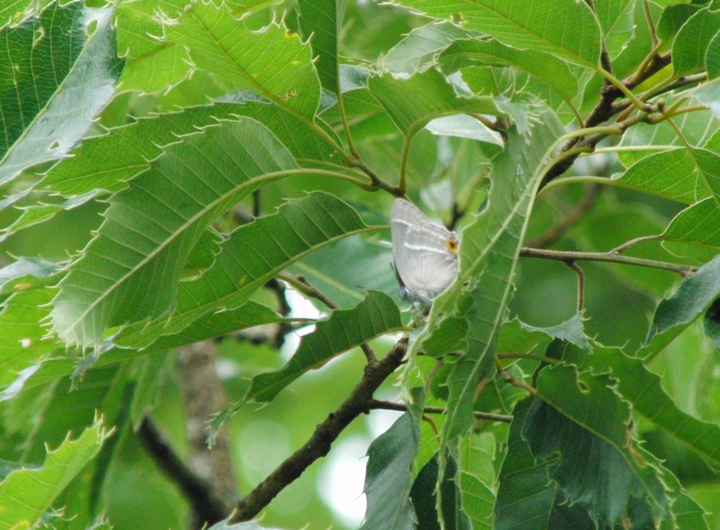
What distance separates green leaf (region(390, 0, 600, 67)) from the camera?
→ 1.15 m

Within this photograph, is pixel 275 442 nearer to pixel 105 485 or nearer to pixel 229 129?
pixel 105 485

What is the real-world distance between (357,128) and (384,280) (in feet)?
1.35

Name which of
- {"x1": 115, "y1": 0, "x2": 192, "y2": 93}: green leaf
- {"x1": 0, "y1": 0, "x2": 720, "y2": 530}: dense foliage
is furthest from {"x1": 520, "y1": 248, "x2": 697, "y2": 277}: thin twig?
{"x1": 115, "y1": 0, "x2": 192, "y2": 93}: green leaf

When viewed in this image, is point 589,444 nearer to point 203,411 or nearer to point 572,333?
point 572,333

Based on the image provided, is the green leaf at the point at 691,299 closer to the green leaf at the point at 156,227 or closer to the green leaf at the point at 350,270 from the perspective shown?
the green leaf at the point at 156,227

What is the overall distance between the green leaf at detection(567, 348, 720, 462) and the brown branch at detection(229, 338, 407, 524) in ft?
1.04

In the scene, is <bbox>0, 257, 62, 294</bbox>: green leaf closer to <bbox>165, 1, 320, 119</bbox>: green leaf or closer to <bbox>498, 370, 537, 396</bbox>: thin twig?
<bbox>165, 1, 320, 119</bbox>: green leaf

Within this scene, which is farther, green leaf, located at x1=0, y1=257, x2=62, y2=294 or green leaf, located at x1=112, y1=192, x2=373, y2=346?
green leaf, located at x1=0, y1=257, x2=62, y2=294

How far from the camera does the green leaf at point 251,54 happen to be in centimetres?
108

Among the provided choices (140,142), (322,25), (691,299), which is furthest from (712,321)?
(140,142)

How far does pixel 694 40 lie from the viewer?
3.76 feet

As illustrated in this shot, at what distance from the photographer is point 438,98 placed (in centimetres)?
109

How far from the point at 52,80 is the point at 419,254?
2.00 feet

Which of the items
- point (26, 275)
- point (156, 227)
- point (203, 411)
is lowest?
point (203, 411)
